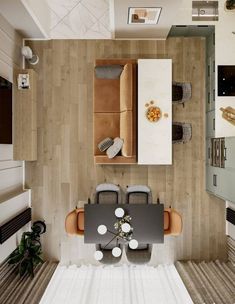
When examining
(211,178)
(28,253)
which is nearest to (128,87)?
(211,178)

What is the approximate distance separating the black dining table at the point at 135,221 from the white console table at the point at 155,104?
2.70 ft

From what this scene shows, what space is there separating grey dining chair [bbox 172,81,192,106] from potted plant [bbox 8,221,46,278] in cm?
297

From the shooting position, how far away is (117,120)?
5.61 m

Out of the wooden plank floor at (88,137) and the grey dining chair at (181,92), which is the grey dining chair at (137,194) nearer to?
the wooden plank floor at (88,137)

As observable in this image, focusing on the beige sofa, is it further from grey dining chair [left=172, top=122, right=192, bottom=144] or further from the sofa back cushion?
grey dining chair [left=172, top=122, right=192, bottom=144]

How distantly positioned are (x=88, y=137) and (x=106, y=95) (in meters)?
0.79

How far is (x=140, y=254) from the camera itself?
5.14 metres

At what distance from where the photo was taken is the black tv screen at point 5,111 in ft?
15.4

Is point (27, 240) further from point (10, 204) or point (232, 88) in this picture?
point (232, 88)

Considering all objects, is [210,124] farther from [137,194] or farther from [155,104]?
[137,194]

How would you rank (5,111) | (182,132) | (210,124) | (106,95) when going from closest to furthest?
1. (5,111)
2. (106,95)
3. (210,124)
4. (182,132)

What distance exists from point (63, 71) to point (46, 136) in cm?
109

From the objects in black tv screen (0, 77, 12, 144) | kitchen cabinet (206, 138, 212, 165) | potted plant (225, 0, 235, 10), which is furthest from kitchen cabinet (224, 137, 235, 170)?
black tv screen (0, 77, 12, 144)

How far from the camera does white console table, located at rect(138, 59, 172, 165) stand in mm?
5445
